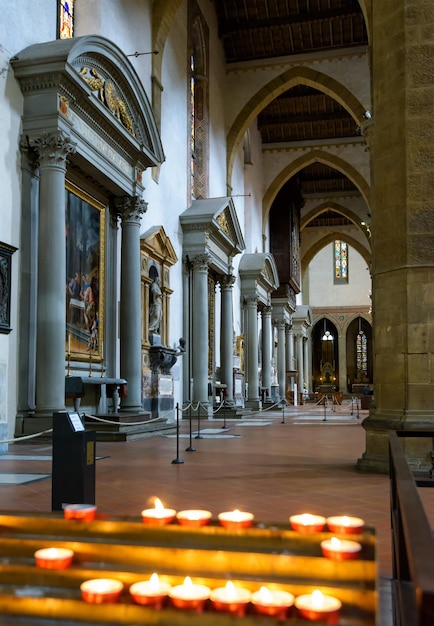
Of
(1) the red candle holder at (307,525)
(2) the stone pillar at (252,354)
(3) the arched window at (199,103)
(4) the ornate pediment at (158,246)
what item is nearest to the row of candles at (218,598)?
(1) the red candle holder at (307,525)

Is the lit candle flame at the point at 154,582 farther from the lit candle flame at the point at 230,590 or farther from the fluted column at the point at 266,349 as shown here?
the fluted column at the point at 266,349

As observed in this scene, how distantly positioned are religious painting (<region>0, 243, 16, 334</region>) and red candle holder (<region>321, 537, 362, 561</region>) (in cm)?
970

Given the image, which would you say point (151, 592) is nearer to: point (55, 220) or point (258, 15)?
point (55, 220)

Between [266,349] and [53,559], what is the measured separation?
32.4 m

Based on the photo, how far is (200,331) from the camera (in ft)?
70.2

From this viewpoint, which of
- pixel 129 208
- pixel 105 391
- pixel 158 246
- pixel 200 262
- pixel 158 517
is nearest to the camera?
pixel 158 517

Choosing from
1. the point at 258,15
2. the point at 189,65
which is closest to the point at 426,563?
the point at 189,65

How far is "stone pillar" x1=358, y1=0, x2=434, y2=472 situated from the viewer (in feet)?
25.0

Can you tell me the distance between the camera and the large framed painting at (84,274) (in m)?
13.8

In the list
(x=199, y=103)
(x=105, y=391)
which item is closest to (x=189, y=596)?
(x=105, y=391)

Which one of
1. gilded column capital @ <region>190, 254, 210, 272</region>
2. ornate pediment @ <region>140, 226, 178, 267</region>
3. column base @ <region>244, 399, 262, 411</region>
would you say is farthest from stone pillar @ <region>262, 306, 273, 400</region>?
A: ornate pediment @ <region>140, 226, 178, 267</region>

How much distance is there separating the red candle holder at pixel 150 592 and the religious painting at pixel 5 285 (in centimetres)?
968

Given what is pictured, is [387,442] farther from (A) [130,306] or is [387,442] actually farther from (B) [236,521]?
(A) [130,306]

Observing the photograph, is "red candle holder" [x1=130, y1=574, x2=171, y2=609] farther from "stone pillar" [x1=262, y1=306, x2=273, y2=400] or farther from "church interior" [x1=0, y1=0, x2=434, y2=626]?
Answer: "stone pillar" [x1=262, y1=306, x2=273, y2=400]
